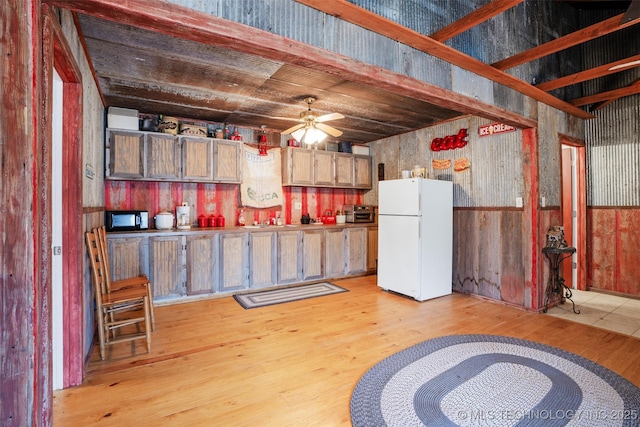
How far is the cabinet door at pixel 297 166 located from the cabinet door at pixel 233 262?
1367mm

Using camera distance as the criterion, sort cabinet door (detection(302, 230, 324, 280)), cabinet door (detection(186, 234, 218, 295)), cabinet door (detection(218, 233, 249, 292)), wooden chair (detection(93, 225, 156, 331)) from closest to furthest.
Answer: wooden chair (detection(93, 225, 156, 331)), cabinet door (detection(186, 234, 218, 295)), cabinet door (detection(218, 233, 249, 292)), cabinet door (detection(302, 230, 324, 280))

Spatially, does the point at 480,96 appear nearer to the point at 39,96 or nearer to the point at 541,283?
the point at 541,283

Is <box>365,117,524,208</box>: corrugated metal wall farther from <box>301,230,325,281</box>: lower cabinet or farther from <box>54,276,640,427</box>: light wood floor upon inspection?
<box>301,230,325,281</box>: lower cabinet

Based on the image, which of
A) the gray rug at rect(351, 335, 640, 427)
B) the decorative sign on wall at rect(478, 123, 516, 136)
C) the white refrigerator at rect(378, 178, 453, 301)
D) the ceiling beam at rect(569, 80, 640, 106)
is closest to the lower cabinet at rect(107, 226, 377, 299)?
the white refrigerator at rect(378, 178, 453, 301)

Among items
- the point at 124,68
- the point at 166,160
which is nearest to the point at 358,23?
the point at 124,68

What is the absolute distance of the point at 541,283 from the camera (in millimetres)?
3902

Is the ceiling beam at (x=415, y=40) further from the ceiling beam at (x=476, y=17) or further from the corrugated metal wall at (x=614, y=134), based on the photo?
the corrugated metal wall at (x=614, y=134)

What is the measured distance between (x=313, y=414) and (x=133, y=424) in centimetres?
105

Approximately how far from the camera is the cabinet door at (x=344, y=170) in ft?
19.1

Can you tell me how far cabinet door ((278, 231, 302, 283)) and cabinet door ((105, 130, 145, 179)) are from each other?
2.12 m

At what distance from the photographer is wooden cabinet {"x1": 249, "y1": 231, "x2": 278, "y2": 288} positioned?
4633 mm

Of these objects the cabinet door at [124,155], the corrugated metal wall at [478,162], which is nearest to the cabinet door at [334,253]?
the corrugated metal wall at [478,162]

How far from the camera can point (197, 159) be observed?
4512mm

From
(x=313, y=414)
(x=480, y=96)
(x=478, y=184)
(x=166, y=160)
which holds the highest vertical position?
(x=480, y=96)
